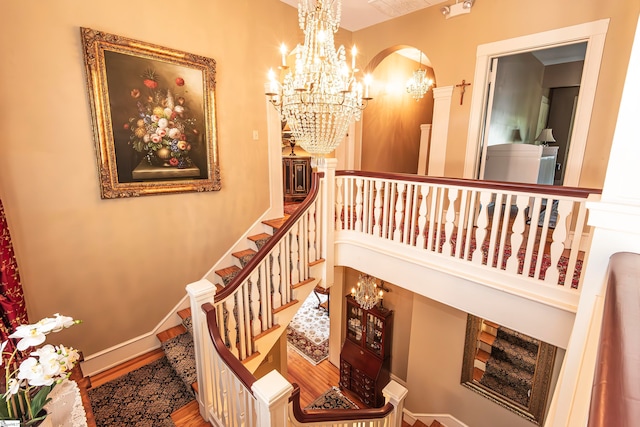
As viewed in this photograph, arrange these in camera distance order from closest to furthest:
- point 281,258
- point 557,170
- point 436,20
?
point 281,258, point 436,20, point 557,170

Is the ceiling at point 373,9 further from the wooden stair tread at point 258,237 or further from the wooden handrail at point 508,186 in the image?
the wooden stair tread at point 258,237

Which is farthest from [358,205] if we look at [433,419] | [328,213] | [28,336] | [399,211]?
[433,419]

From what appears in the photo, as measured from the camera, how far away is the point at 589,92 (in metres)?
2.70

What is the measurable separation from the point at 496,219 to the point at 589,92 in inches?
65.9

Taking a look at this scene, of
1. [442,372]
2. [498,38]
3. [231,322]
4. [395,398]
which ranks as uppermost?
[498,38]

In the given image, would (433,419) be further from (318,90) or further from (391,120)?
(318,90)

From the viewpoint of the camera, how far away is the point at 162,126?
2883 millimetres

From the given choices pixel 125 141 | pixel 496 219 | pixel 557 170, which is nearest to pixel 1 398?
pixel 125 141

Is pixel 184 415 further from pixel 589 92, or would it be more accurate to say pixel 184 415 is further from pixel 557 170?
pixel 557 170

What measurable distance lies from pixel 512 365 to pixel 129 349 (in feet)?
14.9

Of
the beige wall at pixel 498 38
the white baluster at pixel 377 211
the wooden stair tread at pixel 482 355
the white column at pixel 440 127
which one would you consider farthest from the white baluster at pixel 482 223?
the wooden stair tread at pixel 482 355

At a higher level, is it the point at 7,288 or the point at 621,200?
the point at 621,200

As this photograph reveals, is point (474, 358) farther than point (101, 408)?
Yes

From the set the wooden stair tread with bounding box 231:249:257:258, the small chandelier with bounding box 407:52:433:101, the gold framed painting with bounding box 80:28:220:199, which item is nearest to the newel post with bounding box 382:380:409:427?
the wooden stair tread with bounding box 231:249:257:258
